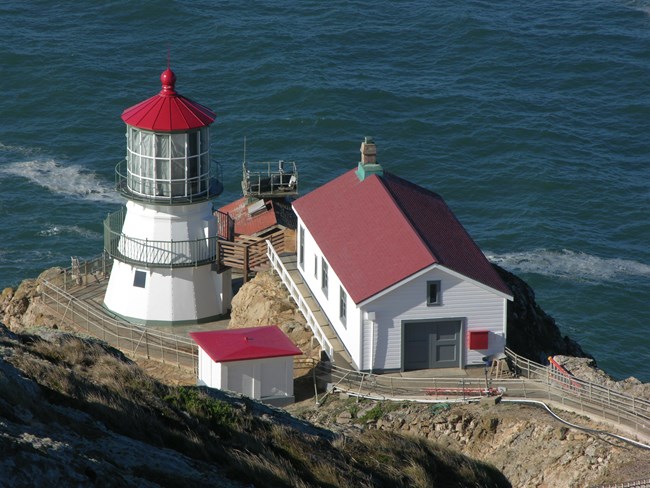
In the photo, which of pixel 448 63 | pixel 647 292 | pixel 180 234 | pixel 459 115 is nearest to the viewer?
pixel 180 234

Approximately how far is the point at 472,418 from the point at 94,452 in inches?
578

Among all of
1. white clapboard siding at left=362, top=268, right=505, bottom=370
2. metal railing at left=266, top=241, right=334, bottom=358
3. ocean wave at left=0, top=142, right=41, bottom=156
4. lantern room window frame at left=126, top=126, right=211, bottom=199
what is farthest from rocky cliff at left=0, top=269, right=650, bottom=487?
ocean wave at left=0, top=142, right=41, bottom=156

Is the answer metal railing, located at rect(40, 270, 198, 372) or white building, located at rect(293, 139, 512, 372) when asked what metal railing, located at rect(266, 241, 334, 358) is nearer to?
white building, located at rect(293, 139, 512, 372)

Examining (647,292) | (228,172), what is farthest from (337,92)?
(647,292)

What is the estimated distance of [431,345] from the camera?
1211 inches

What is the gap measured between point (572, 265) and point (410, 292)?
28.5 meters

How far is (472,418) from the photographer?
27.9 m

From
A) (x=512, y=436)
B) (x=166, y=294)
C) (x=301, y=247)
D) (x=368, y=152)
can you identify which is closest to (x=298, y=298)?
(x=301, y=247)

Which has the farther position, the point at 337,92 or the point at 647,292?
the point at 337,92

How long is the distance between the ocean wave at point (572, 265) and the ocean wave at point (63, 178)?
18867 mm

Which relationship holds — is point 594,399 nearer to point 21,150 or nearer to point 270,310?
point 270,310

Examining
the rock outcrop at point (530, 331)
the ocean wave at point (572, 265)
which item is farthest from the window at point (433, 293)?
the ocean wave at point (572, 265)

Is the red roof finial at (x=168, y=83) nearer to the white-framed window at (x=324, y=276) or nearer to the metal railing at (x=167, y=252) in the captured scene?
the metal railing at (x=167, y=252)

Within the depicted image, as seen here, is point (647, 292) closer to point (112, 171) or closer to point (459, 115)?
point (459, 115)
